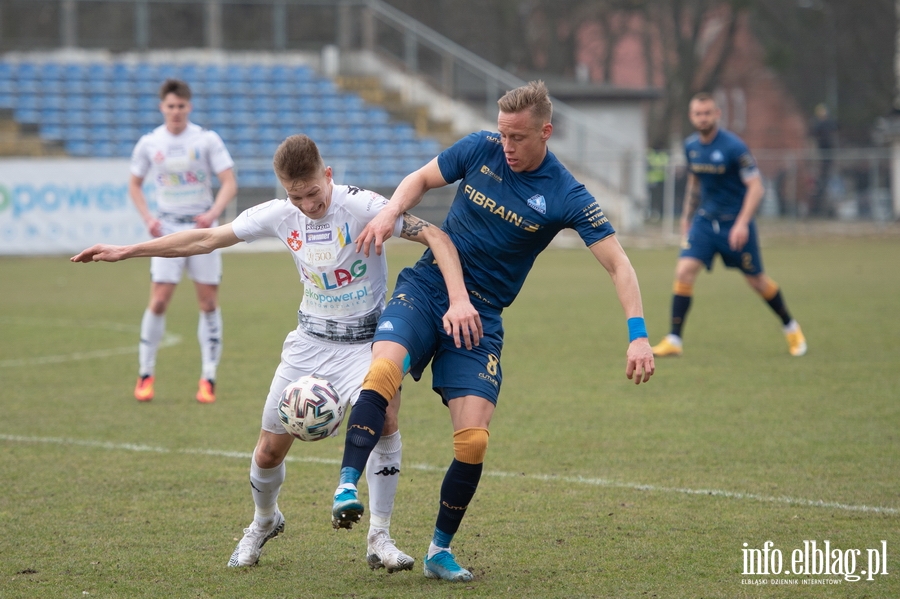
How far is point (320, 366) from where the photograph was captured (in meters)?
4.79

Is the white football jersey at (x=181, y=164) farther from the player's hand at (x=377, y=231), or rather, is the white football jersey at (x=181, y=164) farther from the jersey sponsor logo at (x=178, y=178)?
the player's hand at (x=377, y=231)

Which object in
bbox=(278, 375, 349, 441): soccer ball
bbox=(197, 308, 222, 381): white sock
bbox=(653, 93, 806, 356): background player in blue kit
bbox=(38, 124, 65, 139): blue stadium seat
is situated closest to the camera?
bbox=(278, 375, 349, 441): soccer ball

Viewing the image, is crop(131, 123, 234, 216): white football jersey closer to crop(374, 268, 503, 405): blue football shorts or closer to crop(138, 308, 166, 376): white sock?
crop(138, 308, 166, 376): white sock

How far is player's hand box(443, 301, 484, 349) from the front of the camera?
4570 millimetres

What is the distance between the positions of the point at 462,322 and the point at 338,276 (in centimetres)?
63

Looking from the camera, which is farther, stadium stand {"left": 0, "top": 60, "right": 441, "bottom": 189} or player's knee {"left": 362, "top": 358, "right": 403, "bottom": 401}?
stadium stand {"left": 0, "top": 60, "right": 441, "bottom": 189}

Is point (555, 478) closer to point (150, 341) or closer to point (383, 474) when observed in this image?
point (383, 474)

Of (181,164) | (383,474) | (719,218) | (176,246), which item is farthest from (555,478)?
(719,218)

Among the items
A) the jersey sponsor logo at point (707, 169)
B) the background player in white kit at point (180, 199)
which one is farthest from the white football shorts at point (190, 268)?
the jersey sponsor logo at point (707, 169)

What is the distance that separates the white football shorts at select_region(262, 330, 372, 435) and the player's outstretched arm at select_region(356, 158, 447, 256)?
18.2 inches

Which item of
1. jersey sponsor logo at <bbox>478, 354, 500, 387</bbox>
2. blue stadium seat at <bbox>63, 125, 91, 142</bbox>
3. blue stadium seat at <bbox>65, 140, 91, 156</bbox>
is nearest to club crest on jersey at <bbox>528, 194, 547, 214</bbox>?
jersey sponsor logo at <bbox>478, 354, 500, 387</bbox>

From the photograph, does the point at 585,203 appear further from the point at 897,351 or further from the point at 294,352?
the point at 897,351

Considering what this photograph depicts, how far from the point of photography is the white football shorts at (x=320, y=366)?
470 cm

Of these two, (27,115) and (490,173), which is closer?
(490,173)
